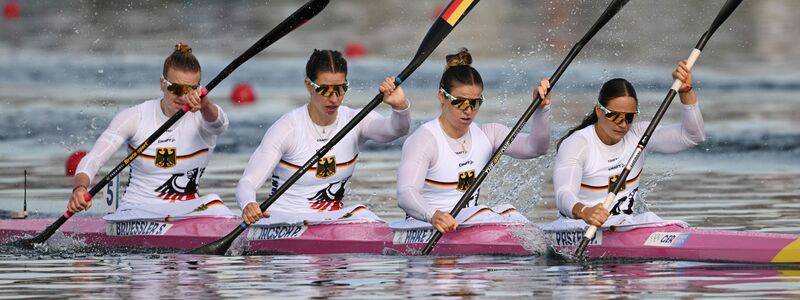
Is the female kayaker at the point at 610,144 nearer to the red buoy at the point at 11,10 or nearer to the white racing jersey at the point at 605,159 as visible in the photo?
the white racing jersey at the point at 605,159

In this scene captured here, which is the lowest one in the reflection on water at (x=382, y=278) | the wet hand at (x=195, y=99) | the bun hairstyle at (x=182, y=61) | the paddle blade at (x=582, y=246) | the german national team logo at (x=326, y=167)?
the reflection on water at (x=382, y=278)

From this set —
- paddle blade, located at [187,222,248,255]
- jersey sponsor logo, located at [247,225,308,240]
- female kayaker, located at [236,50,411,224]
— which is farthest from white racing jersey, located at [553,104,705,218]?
paddle blade, located at [187,222,248,255]

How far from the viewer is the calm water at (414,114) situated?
1096 cm

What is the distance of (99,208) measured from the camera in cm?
1681

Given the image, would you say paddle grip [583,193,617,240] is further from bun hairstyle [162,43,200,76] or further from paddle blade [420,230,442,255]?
bun hairstyle [162,43,200,76]

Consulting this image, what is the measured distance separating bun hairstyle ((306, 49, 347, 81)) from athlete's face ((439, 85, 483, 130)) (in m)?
0.83

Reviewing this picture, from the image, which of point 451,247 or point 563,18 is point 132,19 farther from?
point 451,247

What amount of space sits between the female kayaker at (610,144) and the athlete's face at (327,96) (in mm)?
1716

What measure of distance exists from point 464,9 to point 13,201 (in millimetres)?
5301

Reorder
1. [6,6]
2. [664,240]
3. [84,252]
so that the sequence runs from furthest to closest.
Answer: [6,6], [84,252], [664,240]

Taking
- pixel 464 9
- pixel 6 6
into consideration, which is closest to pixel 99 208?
pixel 464 9

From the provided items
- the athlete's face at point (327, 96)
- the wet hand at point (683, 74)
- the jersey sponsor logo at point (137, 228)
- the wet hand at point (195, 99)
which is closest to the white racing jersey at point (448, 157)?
A: the athlete's face at point (327, 96)

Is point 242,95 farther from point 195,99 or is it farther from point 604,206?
point 604,206

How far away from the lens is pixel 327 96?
13.1 meters
